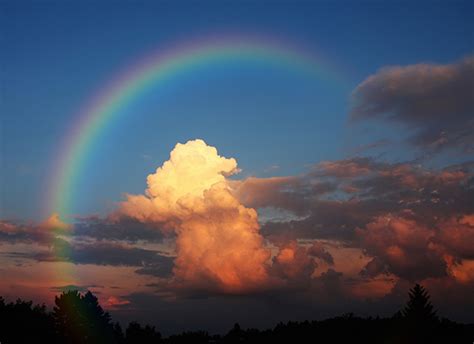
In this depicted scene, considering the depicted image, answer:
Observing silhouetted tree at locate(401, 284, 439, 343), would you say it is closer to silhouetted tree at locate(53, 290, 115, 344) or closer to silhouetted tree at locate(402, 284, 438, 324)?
silhouetted tree at locate(402, 284, 438, 324)

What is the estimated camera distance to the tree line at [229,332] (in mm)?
104438

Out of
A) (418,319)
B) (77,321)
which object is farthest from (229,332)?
(418,319)

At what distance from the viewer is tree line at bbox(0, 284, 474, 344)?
104438mm

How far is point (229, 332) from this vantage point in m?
166

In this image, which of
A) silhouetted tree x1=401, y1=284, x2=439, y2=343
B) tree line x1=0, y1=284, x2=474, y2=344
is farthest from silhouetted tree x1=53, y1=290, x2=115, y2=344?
silhouetted tree x1=401, y1=284, x2=439, y2=343

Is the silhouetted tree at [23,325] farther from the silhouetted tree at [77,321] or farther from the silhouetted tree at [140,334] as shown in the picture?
the silhouetted tree at [140,334]

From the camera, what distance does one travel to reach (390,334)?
4855 inches

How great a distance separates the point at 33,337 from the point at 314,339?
72.3 meters

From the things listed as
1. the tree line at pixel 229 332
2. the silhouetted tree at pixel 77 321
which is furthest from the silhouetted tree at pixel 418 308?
the silhouetted tree at pixel 77 321

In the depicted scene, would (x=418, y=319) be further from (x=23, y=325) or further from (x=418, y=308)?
(x=23, y=325)

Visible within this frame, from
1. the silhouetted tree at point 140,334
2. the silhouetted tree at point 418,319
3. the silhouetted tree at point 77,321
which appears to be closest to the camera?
the silhouetted tree at point 418,319

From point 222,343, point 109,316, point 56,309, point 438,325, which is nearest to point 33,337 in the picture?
point 56,309

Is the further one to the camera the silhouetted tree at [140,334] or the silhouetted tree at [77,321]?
the silhouetted tree at [140,334]

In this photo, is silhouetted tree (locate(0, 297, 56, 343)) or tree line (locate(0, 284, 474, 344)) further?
silhouetted tree (locate(0, 297, 56, 343))
